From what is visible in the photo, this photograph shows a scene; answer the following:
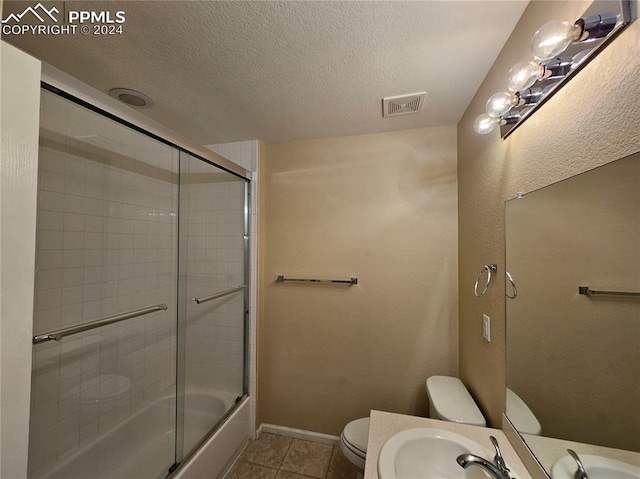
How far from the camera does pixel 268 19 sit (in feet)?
3.03

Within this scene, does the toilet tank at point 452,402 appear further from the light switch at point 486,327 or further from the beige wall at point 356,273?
the light switch at point 486,327

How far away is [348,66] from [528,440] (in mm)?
1623

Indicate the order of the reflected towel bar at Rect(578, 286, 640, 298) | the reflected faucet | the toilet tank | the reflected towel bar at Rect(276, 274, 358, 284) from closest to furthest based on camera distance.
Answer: the reflected towel bar at Rect(578, 286, 640, 298)
the reflected faucet
the toilet tank
the reflected towel bar at Rect(276, 274, 358, 284)

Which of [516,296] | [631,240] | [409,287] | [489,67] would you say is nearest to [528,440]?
[516,296]

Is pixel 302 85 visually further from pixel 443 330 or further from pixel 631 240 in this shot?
pixel 443 330

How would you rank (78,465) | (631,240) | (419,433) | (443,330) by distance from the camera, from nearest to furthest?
(631,240)
(419,433)
(78,465)
(443,330)

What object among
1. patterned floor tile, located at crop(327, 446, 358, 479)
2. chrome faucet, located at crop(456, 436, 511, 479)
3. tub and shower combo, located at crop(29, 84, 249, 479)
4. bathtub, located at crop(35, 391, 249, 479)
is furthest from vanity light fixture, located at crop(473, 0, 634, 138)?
bathtub, located at crop(35, 391, 249, 479)

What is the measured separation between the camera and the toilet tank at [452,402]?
1168 mm

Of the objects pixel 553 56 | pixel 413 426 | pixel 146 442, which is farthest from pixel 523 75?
pixel 146 442

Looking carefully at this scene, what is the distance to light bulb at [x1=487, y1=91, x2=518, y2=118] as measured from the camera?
845 millimetres

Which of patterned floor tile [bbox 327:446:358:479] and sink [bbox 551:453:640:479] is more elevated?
sink [bbox 551:453:640:479]

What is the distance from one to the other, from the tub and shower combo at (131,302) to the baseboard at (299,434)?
18cm

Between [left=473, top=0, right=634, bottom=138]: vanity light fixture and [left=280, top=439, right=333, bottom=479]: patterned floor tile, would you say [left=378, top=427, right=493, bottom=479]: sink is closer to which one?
[left=280, top=439, right=333, bottom=479]: patterned floor tile

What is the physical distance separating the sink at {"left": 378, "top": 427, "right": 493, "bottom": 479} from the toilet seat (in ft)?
1.45
